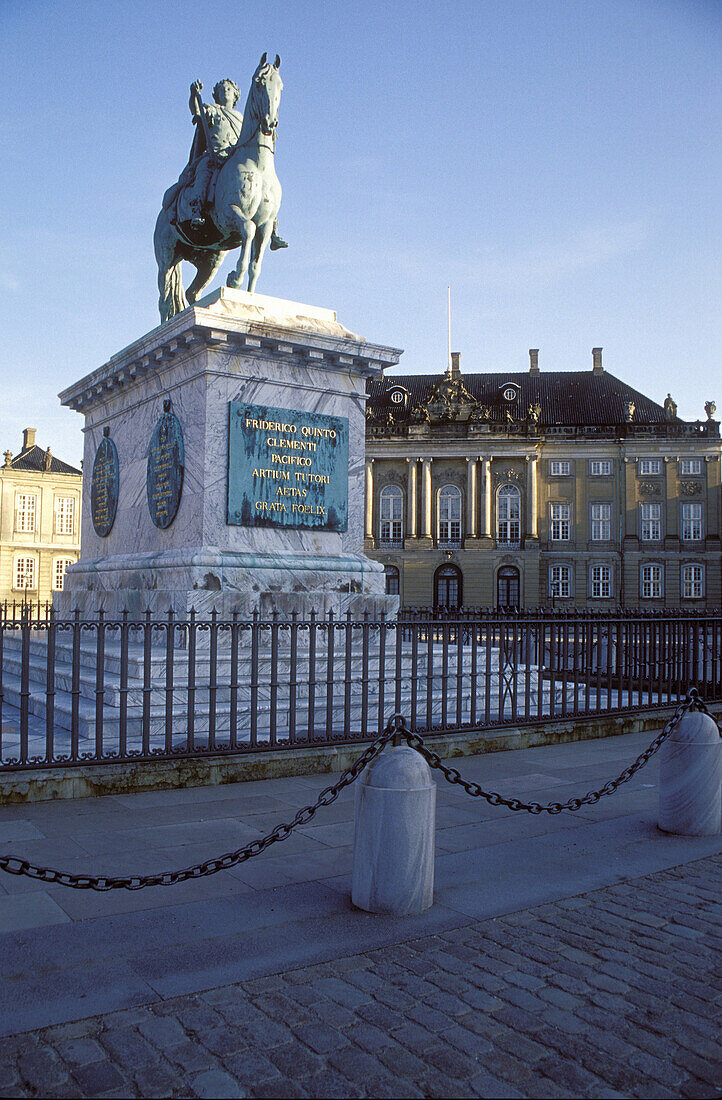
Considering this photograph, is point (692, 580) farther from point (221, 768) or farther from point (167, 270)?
point (221, 768)

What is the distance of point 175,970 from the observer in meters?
3.71

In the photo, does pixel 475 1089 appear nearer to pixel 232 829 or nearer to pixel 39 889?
pixel 39 889

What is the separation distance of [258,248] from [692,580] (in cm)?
6503

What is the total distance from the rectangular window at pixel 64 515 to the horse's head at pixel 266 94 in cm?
6170

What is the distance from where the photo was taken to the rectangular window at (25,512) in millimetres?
67375

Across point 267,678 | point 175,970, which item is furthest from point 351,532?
point 175,970

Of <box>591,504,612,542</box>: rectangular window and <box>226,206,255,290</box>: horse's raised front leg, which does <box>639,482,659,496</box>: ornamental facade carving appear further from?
<box>226,206,255,290</box>: horse's raised front leg

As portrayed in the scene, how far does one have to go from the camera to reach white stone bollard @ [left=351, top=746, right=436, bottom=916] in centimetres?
451

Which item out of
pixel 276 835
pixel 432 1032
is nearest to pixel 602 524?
pixel 276 835

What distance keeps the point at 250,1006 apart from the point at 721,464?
241ft

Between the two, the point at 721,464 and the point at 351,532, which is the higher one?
the point at 721,464

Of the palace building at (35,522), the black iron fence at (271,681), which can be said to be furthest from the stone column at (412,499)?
the black iron fence at (271,681)

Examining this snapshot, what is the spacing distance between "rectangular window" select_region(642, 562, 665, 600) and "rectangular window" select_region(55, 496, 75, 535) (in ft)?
150

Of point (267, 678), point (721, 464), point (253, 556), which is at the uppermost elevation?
point (721, 464)
